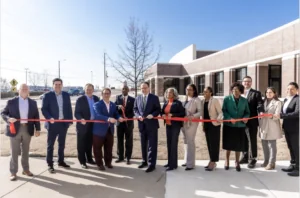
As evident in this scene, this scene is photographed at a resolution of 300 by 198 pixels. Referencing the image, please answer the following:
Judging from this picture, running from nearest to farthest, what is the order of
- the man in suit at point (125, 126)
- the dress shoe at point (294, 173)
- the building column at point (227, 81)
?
the dress shoe at point (294, 173)
the man in suit at point (125, 126)
the building column at point (227, 81)

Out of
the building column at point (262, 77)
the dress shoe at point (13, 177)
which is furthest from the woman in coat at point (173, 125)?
the building column at point (262, 77)

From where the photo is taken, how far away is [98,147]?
5605 mm

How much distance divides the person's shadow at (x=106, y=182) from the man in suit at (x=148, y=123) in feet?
1.20

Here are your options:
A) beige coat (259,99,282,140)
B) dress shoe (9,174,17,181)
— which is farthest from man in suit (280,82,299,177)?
dress shoe (9,174,17,181)

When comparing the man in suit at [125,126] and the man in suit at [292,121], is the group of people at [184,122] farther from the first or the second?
the man in suit at [125,126]

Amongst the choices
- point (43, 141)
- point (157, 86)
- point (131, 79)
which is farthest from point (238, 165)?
point (157, 86)

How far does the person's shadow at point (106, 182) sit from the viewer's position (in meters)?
4.32

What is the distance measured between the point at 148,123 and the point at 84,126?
1537 mm

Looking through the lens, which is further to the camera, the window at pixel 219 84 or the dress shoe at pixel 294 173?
the window at pixel 219 84

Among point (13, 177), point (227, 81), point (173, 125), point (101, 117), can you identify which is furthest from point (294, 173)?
point (227, 81)

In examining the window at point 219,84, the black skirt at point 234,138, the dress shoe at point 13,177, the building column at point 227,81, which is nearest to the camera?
the dress shoe at point 13,177

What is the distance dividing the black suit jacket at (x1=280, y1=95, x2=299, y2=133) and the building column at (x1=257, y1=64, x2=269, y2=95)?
14.0 m

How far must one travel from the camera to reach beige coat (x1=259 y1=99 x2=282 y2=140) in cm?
545

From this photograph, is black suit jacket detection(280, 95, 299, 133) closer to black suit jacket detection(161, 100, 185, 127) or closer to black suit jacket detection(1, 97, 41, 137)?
black suit jacket detection(161, 100, 185, 127)
